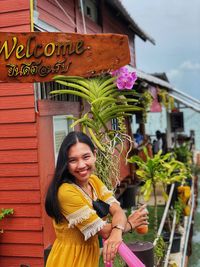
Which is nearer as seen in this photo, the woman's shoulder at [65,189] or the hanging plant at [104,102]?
the woman's shoulder at [65,189]

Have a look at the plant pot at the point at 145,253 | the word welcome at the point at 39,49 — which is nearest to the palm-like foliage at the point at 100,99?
the word welcome at the point at 39,49

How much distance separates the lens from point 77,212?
2.22 meters

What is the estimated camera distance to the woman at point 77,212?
2.23 metres

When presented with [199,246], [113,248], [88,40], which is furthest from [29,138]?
[199,246]

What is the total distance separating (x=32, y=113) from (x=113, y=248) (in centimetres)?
374

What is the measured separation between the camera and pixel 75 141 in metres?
2.37

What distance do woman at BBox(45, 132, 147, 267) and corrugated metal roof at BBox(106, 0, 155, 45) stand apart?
7637 millimetres

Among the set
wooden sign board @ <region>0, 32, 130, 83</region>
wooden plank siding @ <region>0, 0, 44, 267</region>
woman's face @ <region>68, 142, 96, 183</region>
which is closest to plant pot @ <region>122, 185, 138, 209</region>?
wooden plank siding @ <region>0, 0, 44, 267</region>

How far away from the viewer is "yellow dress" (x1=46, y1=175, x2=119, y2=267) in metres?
2.23

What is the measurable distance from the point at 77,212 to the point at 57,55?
218 cm

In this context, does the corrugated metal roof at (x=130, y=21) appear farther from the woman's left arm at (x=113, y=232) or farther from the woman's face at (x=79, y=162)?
the woman's left arm at (x=113, y=232)

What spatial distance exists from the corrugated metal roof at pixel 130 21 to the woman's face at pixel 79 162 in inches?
300

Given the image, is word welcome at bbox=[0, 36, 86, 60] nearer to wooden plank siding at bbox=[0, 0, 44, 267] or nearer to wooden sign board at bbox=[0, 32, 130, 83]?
wooden sign board at bbox=[0, 32, 130, 83]

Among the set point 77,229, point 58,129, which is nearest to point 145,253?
point 77,229
